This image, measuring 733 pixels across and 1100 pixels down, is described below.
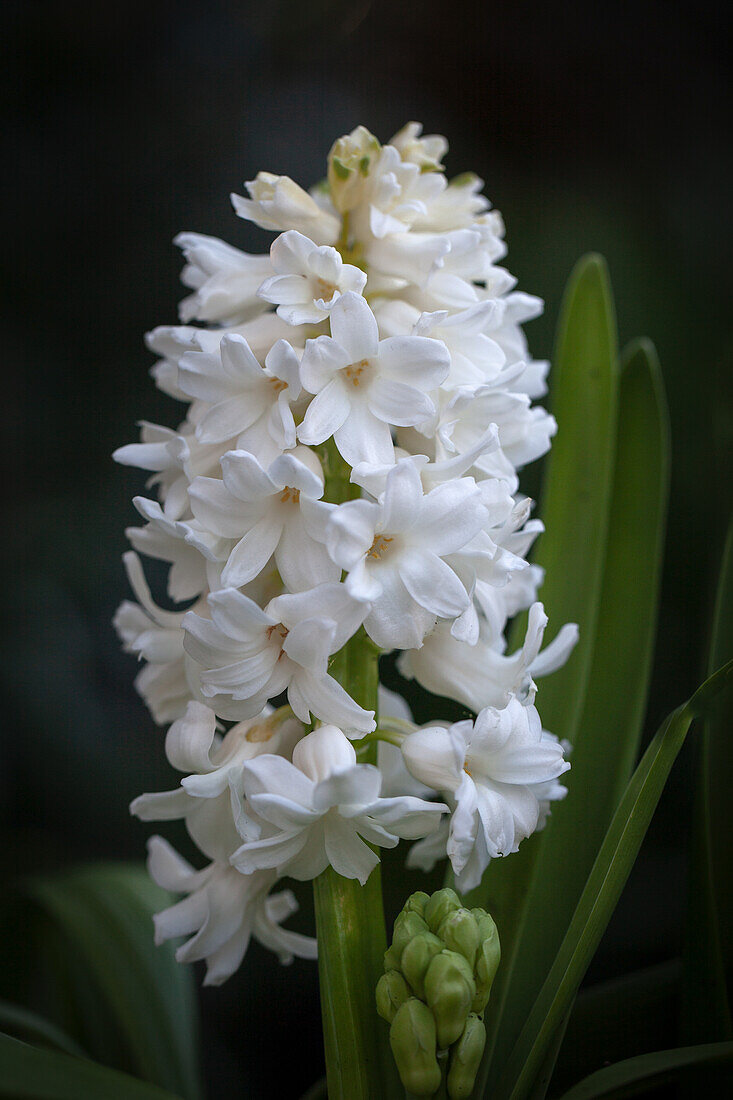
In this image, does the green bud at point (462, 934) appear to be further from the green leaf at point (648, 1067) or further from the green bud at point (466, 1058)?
the green leaf at point (648, 1067)

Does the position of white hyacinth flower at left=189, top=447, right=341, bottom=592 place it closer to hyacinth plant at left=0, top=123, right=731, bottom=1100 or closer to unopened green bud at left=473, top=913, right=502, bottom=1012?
hyacinth plant at left=0, top=123, right=731, bottom=1100

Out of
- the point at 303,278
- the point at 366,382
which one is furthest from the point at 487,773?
the point at 303,278

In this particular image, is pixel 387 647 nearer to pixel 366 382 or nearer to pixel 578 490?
pixel 366 382

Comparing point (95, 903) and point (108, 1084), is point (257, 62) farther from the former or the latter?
point (108, 1084)

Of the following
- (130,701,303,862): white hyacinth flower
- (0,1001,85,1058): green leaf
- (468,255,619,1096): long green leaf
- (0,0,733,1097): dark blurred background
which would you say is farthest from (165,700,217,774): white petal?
(0,0,733,1097): dark blurred background

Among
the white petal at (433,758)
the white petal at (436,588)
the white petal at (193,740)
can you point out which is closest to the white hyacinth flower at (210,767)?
the white petal at (193,740)

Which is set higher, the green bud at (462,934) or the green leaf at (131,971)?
the green bud at (462,934)
